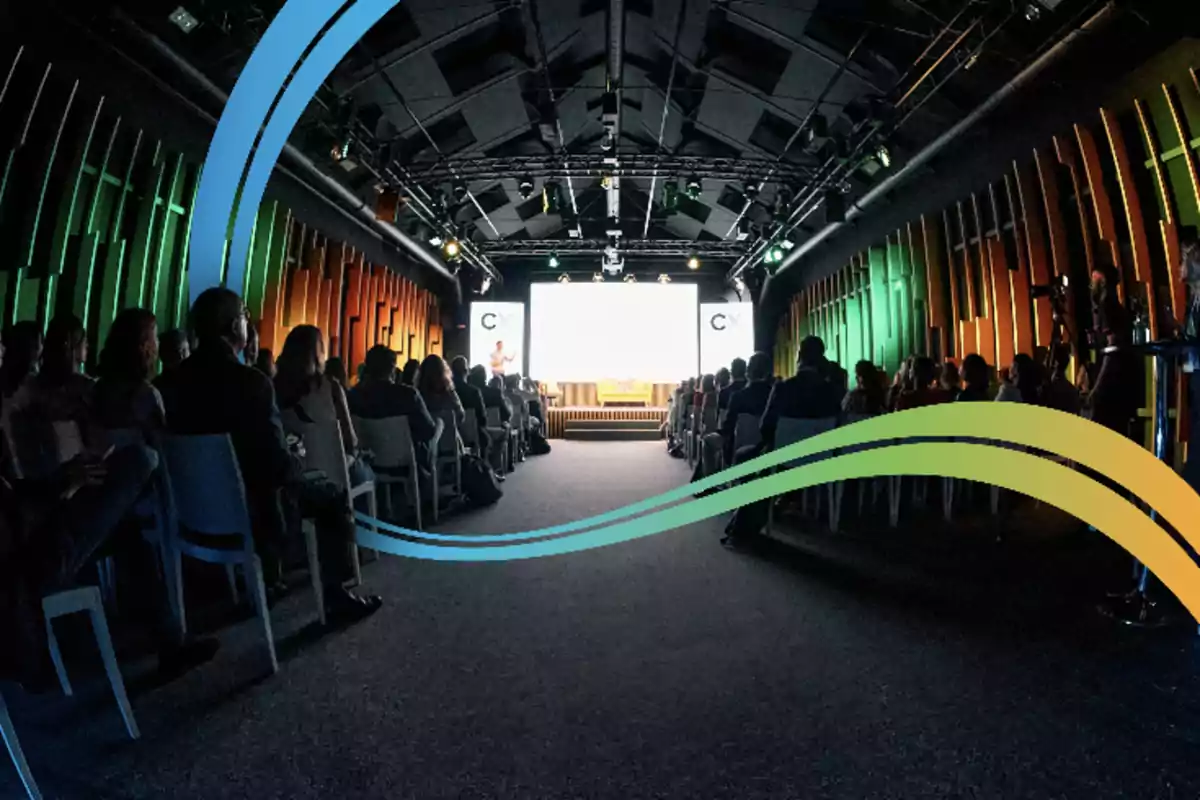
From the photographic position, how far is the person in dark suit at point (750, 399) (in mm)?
4535

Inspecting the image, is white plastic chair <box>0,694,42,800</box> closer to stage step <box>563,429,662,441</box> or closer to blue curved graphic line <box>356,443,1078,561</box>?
blue curved graphic line <box>356,443,1078,561</box>

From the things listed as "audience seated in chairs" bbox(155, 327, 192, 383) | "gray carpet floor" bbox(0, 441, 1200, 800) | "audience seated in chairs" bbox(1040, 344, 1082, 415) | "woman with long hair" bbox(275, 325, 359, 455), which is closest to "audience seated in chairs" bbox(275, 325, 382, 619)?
"woman with long hair" bbox(275, 325, 359, 455)

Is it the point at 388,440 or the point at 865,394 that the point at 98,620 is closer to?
the point at 388,440

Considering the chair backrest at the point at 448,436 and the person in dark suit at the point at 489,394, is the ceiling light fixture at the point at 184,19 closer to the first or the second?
the chair backrest at the point at 448,436

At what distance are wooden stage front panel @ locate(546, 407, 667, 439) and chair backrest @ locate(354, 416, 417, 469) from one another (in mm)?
9166

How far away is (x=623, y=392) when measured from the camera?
47.1 ft

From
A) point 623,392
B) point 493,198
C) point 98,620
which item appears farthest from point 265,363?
point 623,392

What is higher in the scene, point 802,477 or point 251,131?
point 251,131

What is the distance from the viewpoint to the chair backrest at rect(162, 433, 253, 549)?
92.2 inches

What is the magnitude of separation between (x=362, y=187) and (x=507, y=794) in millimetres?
8769

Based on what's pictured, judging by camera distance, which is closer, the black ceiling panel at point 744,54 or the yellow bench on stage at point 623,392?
the black ceiling panel at point 744,54

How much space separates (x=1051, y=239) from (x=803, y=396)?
3283mm

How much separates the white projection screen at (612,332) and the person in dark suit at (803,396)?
938 cm

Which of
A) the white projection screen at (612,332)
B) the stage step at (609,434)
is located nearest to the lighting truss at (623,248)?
the white projection screen at (612,332)
